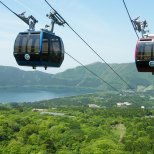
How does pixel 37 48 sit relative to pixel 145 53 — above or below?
above

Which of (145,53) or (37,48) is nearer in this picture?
(37,48)

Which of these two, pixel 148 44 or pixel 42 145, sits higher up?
pixel 148 44

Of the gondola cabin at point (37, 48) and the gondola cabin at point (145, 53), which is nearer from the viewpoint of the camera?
the gondola cabin at point (37, 48)

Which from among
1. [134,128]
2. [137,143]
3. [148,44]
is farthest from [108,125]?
[148,44]

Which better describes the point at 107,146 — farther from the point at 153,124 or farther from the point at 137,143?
the point at 153,124
